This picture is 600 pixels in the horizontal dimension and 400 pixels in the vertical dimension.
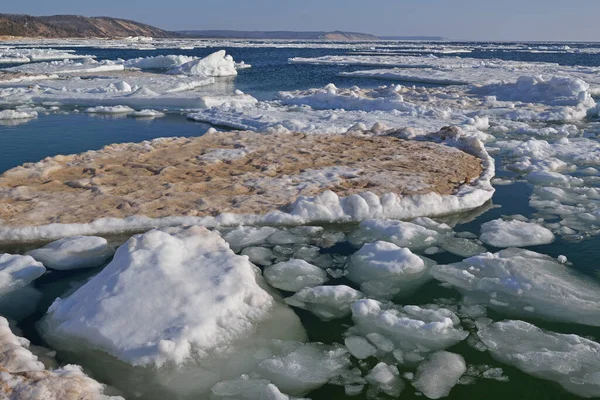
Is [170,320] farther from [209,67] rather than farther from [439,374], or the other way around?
[209,67]

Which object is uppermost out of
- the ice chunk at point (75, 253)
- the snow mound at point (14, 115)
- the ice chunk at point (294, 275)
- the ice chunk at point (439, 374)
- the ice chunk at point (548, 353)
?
the ice chunk at point (548, 353)

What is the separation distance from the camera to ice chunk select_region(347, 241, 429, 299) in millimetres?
4305

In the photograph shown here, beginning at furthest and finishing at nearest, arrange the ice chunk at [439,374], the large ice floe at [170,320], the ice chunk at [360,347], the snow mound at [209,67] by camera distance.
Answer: the snow mound at [209,67] → the ice chunk at [360,347] → the large ice floe at [170,320] → the ice chunk at [439,374]

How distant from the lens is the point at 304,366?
10.6ft

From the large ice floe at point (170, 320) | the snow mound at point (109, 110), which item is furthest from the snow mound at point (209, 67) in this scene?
the large ice floe at point (170, 320)

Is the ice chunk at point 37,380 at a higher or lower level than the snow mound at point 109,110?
higher

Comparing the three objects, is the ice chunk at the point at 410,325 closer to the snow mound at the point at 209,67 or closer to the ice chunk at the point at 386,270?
the ice chunk at the point at 386,270

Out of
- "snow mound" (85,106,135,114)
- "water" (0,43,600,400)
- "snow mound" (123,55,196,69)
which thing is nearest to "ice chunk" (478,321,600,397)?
"water" (0,43,600,400)

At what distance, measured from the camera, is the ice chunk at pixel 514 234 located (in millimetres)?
5262

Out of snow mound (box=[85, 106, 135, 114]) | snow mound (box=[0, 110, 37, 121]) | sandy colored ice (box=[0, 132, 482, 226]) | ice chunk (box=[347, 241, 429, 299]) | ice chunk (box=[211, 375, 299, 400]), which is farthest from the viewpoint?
snow mound (box=[85, 106, 135, 114])

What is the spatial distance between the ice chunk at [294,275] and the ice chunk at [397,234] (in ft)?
2.95

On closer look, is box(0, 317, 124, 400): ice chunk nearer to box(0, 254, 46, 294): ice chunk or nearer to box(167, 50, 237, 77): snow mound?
box(0, 254, 46, 294): ice chunk

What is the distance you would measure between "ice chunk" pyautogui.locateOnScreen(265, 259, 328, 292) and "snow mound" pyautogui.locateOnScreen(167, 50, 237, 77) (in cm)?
2511

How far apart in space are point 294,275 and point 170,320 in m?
1.31
